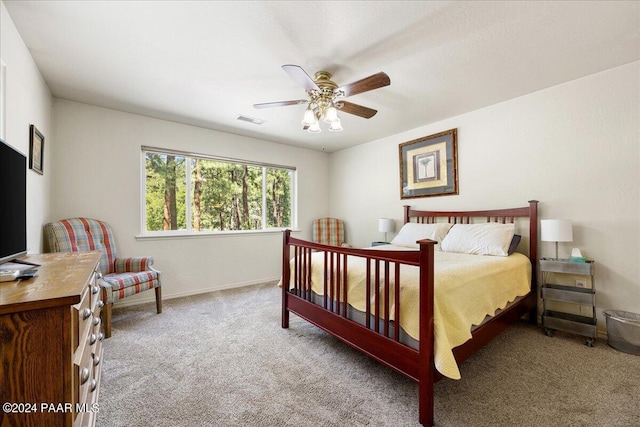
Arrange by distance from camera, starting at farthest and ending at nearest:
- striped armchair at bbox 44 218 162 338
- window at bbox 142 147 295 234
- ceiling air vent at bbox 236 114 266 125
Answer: window at bbox 142 147 295 234
ceiling air vent at bbox 236 114 266 125
striped armchair at bbox 44 218 162 338

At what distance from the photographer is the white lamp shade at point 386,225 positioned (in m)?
4.17

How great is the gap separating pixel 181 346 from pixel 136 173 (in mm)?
2324

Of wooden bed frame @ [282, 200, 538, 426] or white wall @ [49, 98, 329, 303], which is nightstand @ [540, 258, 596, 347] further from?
white wall @ [49, 98, 329, 303]

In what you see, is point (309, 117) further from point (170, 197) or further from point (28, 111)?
point (170, 197)

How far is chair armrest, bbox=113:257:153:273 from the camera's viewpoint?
3.10 metres

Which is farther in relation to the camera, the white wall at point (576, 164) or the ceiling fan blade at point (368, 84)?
the white wall at point (576, 164)

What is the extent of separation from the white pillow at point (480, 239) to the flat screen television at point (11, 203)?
3.43 metres

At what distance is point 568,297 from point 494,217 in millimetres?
1049

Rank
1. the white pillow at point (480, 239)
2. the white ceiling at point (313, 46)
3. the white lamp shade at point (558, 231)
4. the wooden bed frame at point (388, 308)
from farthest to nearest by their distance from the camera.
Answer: the white pillow at point (480, 239)
the white lamp shade at point (558, 231)
the white ceiling at point (313, 46)
the wooden bed frame at point (388, 308)

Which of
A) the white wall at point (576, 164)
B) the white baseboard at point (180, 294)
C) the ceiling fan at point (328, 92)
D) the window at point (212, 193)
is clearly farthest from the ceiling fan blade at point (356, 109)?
the white baseboard at point (180, 294)

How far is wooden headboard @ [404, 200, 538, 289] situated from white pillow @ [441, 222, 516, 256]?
166mm

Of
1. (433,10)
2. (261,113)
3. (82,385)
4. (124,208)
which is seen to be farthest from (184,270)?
(433,10)

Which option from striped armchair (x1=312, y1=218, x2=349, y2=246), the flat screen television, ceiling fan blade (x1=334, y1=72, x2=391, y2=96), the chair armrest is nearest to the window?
striped armchair (x1=312, y1=218, x2=349, y2=246)

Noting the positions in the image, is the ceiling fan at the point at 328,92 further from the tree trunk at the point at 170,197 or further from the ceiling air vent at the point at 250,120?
the tree trunk at the point at 170,197
